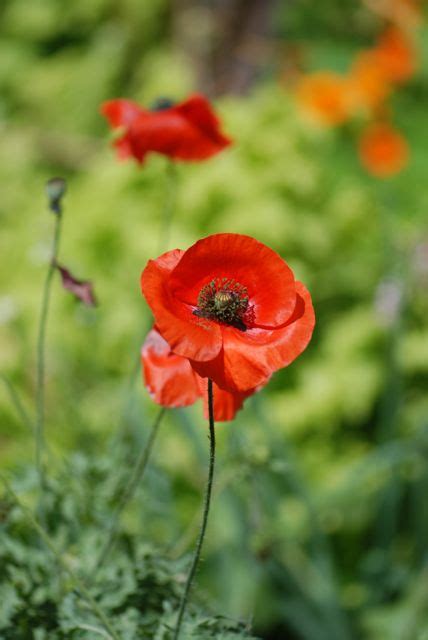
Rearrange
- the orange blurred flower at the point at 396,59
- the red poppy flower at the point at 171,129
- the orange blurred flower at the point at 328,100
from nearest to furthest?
the red poppy flower at the point at 171,129
the orange blurred flower at the point at 328,100
the orange blurred flower at the point at 396,59

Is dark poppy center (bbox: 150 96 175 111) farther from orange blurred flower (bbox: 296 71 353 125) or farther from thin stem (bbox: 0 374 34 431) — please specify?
orange blurred flower (bbox: 296 71 353 125)

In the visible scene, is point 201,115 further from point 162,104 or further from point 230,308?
point 230,308

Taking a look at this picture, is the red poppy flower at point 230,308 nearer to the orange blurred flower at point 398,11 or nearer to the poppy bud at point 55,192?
Result: the poppy bud at point 55,192

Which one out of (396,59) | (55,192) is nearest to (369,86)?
(396,59)

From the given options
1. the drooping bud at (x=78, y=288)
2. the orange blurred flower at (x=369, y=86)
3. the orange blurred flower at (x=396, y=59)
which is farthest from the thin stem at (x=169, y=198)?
the orange blurred flower at (x=396, y=59)

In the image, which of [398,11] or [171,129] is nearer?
[171,129]

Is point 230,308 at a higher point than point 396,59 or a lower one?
lower

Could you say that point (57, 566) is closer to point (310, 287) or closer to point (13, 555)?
point (13, 555)
